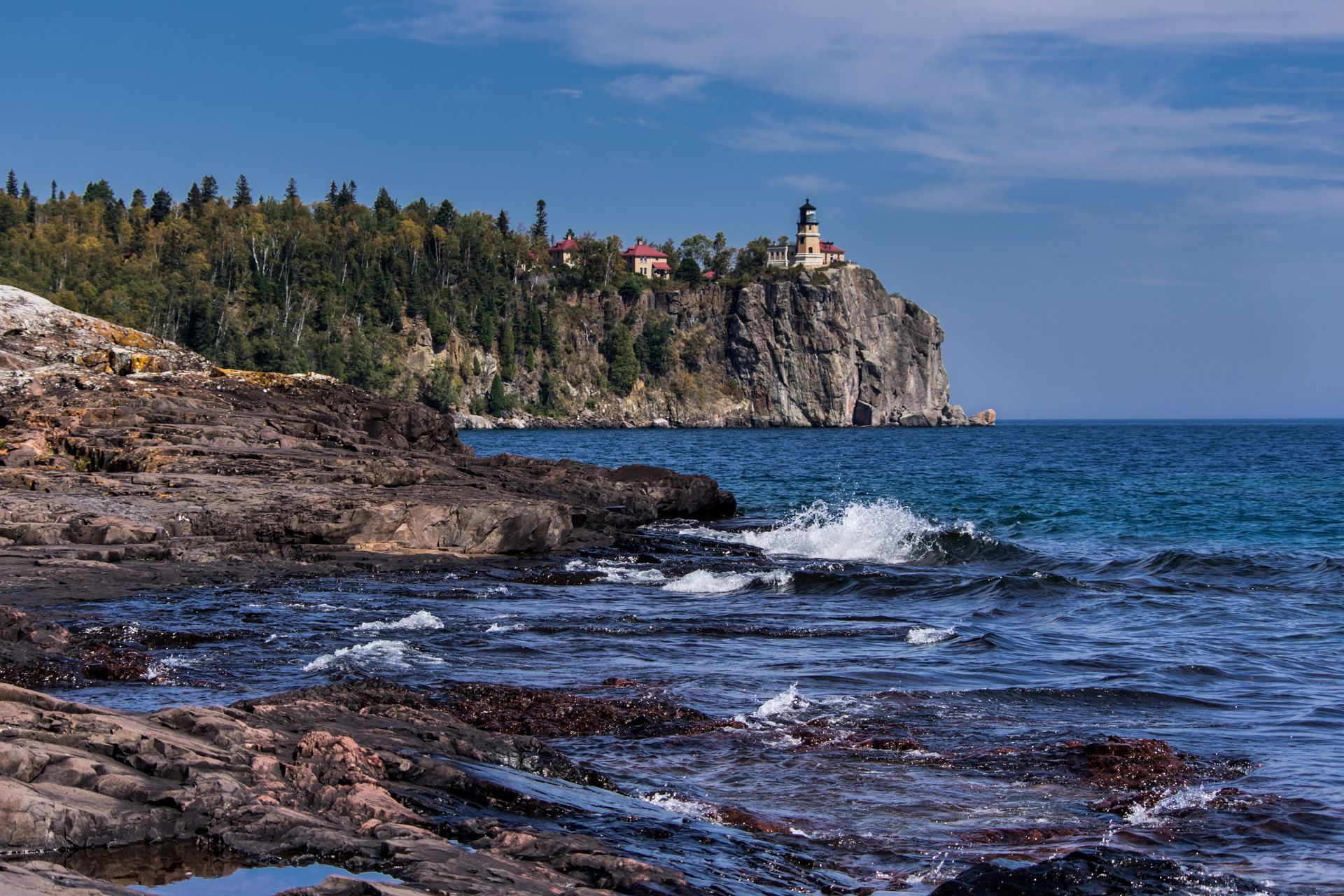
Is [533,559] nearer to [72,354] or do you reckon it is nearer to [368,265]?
[72,354]

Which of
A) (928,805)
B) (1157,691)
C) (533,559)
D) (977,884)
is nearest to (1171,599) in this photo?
(1157,691)

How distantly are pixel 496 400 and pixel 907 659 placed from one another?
449 feet

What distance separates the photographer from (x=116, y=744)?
6363 mm

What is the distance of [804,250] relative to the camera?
185000mm

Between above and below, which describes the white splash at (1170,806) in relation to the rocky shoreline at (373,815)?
below

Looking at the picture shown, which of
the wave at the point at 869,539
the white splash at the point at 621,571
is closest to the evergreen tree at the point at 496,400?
the wave at the point at 869,539

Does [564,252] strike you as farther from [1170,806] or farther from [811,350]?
[1170,806]

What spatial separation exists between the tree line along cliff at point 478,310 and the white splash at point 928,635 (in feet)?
351

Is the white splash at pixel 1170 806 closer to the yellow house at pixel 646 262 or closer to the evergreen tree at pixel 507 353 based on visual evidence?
the evergreen tree at pixel 507 353

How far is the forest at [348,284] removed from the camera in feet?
390

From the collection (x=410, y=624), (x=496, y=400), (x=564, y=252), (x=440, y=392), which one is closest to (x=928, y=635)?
(x=410, y=624)

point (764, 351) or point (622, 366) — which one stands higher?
point (764, 351)

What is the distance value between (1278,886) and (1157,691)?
237 inches

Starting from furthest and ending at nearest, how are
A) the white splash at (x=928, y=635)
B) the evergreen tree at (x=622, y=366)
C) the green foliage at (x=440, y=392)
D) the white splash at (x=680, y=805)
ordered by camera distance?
the evergreen tree at (x=622, y=366)
the green foliage at (x=440, y=392)
the white splash at (x=928, y=635)
the white splash at (x=680, y=805)
